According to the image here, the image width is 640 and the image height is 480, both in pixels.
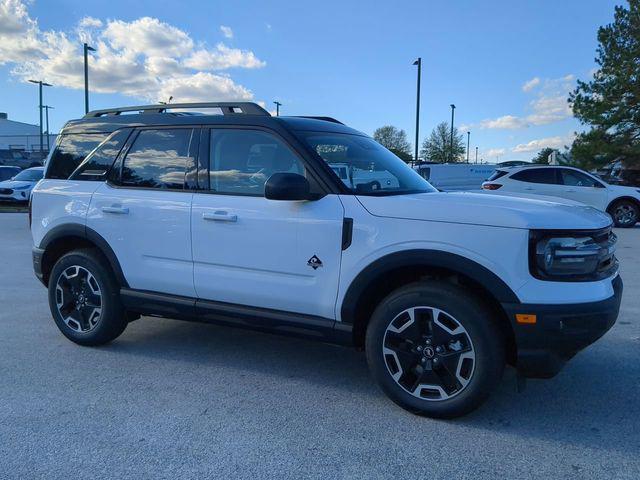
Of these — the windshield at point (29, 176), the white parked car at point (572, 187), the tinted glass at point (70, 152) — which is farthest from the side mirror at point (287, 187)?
the windshield at point (29, 176)

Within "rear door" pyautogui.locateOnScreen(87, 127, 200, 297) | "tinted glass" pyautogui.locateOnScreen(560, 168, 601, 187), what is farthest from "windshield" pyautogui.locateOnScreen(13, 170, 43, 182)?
"rear door" pyautogui.locateOnScreen(87, 127, 200, 297)

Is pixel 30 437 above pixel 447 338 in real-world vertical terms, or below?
below

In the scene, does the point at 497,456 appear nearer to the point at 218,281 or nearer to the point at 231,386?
the point at 231,386

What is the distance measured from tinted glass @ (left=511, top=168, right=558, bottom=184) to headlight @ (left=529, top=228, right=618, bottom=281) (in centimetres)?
1216

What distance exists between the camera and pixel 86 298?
470 cm

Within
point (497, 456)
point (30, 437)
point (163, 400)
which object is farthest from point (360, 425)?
point (30, 437)

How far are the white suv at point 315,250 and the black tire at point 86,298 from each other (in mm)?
14

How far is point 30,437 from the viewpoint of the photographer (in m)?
3.18

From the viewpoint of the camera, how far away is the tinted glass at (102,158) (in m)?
4.62

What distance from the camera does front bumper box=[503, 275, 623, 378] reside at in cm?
305

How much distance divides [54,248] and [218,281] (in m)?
1.88

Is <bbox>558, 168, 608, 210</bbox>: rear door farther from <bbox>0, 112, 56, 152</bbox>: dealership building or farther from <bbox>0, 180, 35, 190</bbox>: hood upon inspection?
<bbox>0, 112, 56, 152</bbox>: dealership building

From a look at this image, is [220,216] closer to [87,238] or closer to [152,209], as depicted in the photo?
[152,209]

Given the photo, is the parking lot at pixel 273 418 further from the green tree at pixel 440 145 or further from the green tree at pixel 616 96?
the green tree at pixel 440 145
